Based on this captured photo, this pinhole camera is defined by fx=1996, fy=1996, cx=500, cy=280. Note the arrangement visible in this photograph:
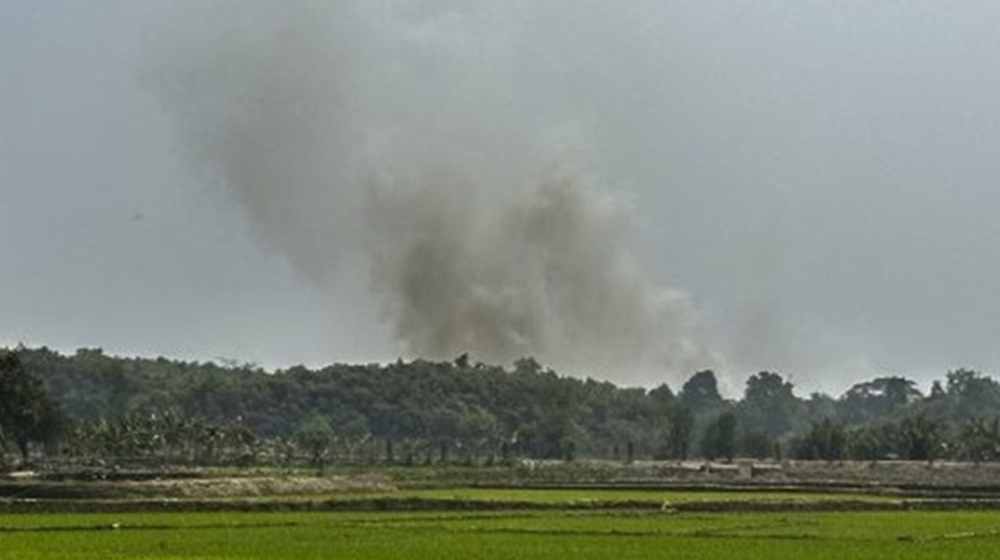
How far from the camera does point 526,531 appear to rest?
57.7 metres

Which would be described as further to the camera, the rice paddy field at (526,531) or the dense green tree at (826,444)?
the dense green tree at (826,444)

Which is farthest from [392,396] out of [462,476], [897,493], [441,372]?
[897,493]

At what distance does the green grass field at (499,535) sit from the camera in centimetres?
4762

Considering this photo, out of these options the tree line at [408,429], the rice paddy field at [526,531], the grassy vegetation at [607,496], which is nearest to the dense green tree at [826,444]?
the tree line at [408,429]

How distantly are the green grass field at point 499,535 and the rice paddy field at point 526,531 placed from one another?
4cm

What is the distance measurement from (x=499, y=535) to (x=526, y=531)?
186 centimetres

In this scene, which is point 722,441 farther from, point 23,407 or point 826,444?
point 23,407

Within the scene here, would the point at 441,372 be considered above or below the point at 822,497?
above

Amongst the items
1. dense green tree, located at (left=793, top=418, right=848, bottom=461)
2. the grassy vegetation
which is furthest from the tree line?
the grassy vegetation

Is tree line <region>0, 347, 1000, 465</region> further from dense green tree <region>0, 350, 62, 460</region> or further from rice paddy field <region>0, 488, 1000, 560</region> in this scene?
rice paddy field <region>0, 488, 1000, 560</region>

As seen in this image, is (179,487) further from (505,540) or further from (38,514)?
(505,540)

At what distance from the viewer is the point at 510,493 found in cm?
8544

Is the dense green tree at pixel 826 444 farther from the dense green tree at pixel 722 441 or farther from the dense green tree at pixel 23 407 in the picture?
the dense green tree at pixel 23 407

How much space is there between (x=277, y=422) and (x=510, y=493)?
99967 mm
